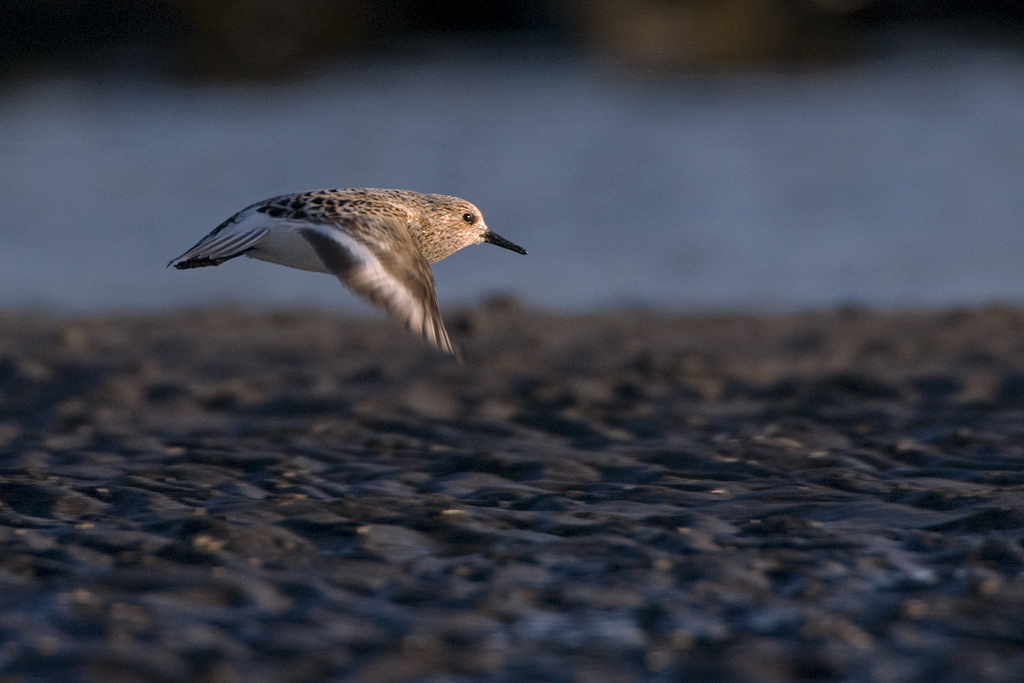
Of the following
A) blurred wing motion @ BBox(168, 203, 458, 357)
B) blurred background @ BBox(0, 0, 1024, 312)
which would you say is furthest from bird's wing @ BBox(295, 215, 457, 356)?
A: blurred background @ BBox(0, 0, 1024, 312)

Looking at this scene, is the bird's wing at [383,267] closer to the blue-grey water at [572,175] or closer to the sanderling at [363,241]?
the sanderling at [363,241]

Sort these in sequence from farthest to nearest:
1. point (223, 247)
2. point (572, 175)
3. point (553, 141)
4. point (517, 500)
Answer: point (553, 141) → point (572, 175) → point (517, 500) → point (223, 247)

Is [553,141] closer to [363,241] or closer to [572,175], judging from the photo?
[572,175]

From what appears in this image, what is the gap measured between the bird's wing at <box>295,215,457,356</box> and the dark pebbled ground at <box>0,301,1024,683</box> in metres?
1.00

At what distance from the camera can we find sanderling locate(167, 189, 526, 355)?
19.0ft

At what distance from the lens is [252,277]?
13688mm

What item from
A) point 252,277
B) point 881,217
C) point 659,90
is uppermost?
point 659,90

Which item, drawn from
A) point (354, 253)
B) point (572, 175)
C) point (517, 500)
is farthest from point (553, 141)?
point (354, 253)

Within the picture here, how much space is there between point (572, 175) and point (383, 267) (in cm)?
1274

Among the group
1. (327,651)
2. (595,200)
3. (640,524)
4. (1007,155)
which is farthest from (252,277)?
(1007,155)

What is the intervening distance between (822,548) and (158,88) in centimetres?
2182

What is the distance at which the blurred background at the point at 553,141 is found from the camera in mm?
13844

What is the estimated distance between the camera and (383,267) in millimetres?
5984

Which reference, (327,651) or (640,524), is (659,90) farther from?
(327,651)
